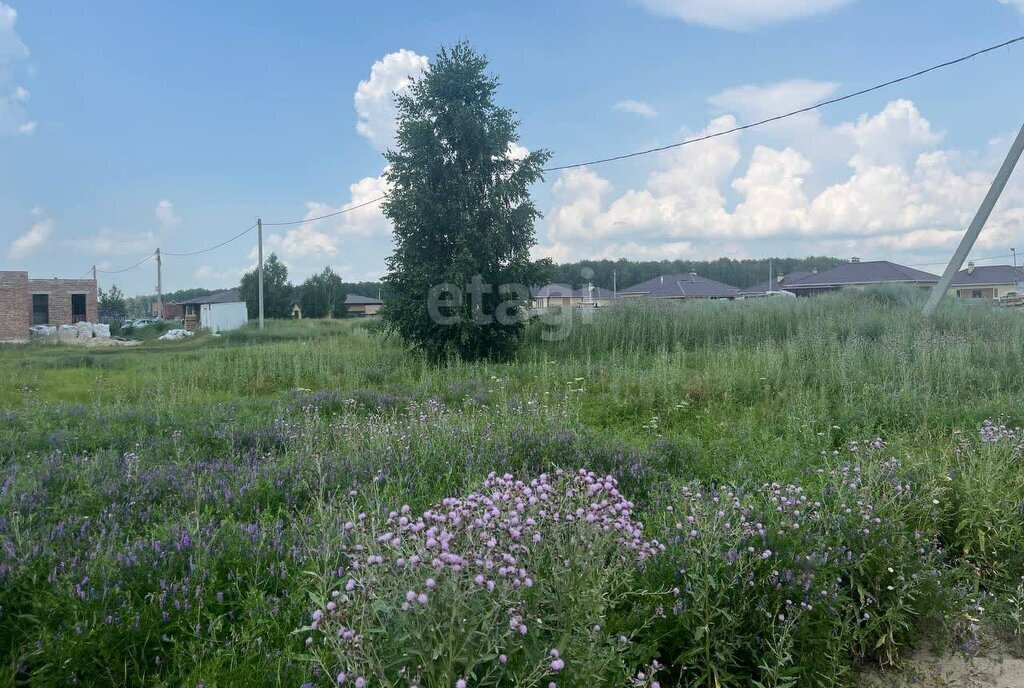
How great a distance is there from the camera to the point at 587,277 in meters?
55.5

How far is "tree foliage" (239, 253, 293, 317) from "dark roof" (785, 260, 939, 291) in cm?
3628

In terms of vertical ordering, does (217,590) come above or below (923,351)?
below

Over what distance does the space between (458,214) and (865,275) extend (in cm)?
3890

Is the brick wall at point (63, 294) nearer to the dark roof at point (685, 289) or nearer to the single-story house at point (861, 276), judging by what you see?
the dark roof at point (685, 289)

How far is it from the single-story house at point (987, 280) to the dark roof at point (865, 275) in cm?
610

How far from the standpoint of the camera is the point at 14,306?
39.8 meters

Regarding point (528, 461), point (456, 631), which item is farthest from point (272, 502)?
point (456, 631)

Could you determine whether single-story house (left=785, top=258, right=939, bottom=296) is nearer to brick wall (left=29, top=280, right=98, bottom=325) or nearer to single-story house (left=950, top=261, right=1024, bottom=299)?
single-story house (left=950, top=261, right=1024, bottom=299)

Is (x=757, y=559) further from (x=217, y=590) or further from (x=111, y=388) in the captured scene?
(x=111, y=388)

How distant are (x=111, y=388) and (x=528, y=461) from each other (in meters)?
8.19

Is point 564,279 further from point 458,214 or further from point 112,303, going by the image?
point 112,303

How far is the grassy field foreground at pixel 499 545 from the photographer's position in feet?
7.00

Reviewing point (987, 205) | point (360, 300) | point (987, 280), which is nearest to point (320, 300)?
point (360, 300)

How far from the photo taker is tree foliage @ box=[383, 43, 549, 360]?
41.5 feet
